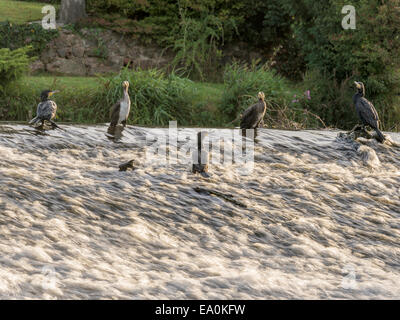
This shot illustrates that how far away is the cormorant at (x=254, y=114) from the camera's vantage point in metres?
9.17

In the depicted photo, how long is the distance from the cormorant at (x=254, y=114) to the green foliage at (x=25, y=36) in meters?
11.1

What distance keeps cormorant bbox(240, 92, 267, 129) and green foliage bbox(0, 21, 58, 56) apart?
11071mm

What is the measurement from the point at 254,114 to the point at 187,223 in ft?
11.8

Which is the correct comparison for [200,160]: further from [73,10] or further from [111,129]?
[73,10]

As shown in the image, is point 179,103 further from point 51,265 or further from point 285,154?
point 51,265

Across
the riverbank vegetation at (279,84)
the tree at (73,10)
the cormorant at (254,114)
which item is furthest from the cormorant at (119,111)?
the tree at (73,10)

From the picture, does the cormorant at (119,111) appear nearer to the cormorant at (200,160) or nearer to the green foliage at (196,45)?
the cormorant at (200,160)

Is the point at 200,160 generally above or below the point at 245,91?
below

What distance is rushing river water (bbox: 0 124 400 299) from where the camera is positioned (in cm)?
481

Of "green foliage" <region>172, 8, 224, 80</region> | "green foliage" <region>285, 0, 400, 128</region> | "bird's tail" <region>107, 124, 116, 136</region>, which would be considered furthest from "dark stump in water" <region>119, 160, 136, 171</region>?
"green foliage" <region>172, 8, 224, 80</region>

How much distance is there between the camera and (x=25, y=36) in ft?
61.2

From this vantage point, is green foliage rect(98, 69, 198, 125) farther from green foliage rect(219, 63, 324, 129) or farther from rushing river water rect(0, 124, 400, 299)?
rushing river water rect(0, 124, 400, 299)

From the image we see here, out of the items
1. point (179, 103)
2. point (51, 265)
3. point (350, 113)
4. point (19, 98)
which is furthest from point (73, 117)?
point (51, 265)

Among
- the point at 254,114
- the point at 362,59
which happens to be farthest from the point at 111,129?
the point at 362,59
